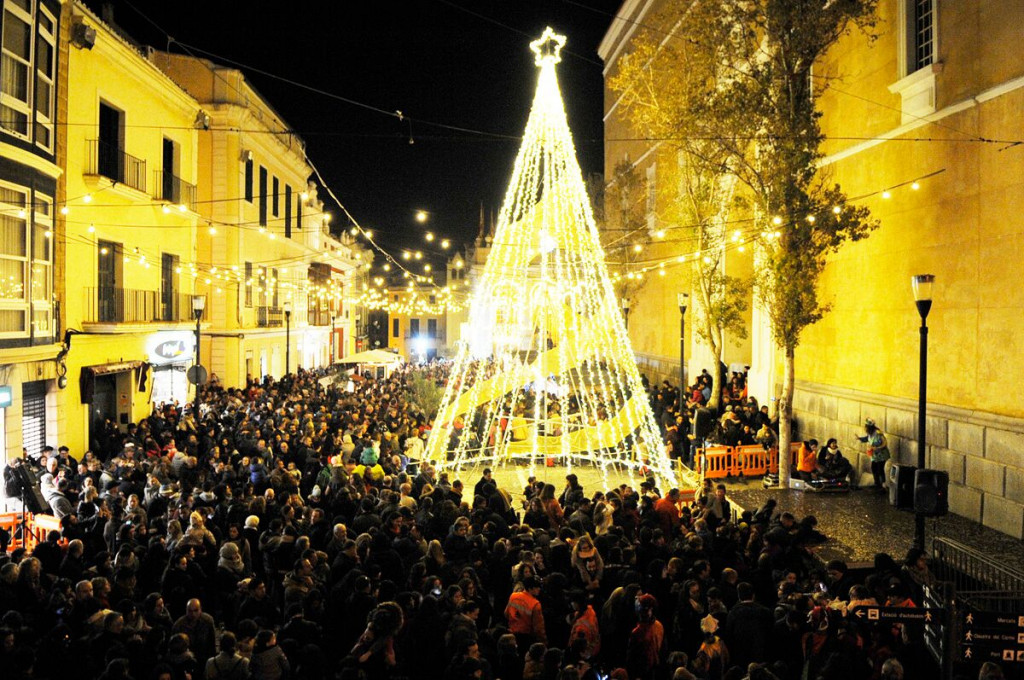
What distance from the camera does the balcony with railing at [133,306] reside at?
16.7m

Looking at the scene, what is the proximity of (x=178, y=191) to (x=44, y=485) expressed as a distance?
1222 centimetres

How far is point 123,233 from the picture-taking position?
59.4 feet

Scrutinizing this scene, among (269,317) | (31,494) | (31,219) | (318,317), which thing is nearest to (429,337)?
(318,317)

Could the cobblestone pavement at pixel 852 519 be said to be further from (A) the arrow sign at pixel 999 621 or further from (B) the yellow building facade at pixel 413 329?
(B) the yellow building facade at pixel 413 329

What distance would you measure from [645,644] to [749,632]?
87 centimetres

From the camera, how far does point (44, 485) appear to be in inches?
436

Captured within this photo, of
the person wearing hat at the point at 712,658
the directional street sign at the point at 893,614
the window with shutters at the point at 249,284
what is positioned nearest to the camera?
the directional street sign at the point at 893,614

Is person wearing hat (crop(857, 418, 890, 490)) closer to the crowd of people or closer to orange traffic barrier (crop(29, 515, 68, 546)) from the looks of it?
the crowd of people

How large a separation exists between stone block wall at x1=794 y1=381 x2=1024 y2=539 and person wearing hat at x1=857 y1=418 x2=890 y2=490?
389 mm

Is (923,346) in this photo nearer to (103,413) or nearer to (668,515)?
(668,515)

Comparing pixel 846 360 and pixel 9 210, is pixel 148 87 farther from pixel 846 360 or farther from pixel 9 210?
pixel 846 360

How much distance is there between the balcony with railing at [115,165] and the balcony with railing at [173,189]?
0.88m

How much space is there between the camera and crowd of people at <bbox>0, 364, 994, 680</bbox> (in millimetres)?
5637

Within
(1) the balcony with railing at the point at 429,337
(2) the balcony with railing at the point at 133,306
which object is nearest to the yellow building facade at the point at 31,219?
(2) the balcony with railing at the point at 133,306
